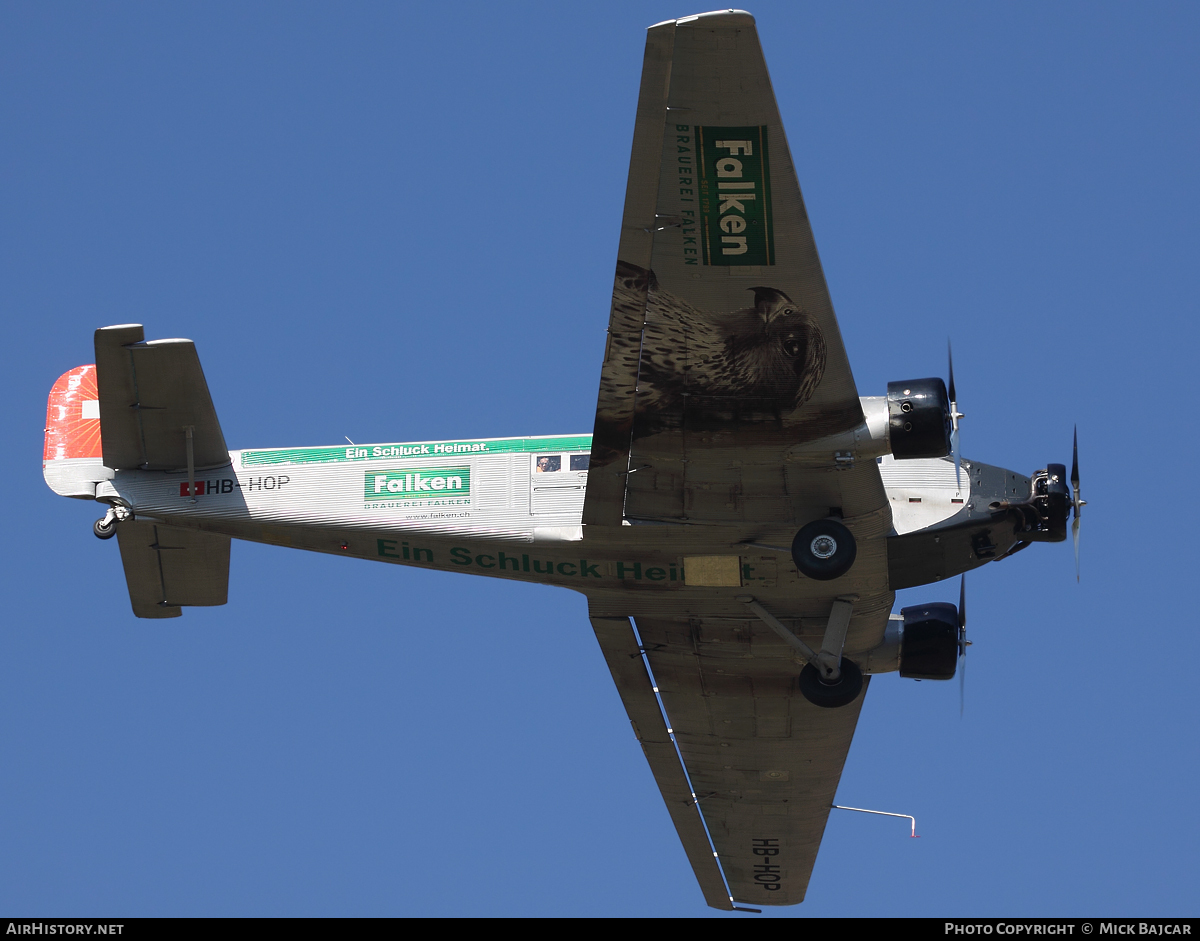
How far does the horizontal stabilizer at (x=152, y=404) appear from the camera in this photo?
20844 millimetres

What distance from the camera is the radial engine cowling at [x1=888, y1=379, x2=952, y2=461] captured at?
19.5m

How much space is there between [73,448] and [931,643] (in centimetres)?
1501

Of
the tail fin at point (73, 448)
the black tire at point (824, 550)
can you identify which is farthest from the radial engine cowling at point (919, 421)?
the tail fin at point (73, 448)

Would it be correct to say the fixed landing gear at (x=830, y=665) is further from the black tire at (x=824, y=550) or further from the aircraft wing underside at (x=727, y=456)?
the black tire at (x=824, y=550)

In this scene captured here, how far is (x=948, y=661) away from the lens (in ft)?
77.9

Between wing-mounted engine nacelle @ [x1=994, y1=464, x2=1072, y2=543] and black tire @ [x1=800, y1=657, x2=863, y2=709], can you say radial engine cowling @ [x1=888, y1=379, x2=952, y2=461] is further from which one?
black tire @ [x1=800, y1=657, x2=863, y2=709]

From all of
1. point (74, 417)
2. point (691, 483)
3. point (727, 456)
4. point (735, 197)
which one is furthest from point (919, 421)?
point (74, 417)

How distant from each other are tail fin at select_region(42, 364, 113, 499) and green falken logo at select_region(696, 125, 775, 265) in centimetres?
1079

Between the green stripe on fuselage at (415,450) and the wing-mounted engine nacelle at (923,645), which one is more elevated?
the green stripe on fuselage at (415,450)

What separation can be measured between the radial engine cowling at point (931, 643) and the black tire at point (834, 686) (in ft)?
5.99

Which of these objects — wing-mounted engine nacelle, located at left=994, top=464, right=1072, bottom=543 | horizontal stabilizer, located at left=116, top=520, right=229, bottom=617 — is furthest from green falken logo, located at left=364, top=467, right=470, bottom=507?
wing-mounted engine nacelle, located at left=994, top=464, right=1072, bottom=543

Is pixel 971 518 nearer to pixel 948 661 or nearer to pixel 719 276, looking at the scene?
pixel 948 661

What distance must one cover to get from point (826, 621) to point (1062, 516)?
13.8ft
